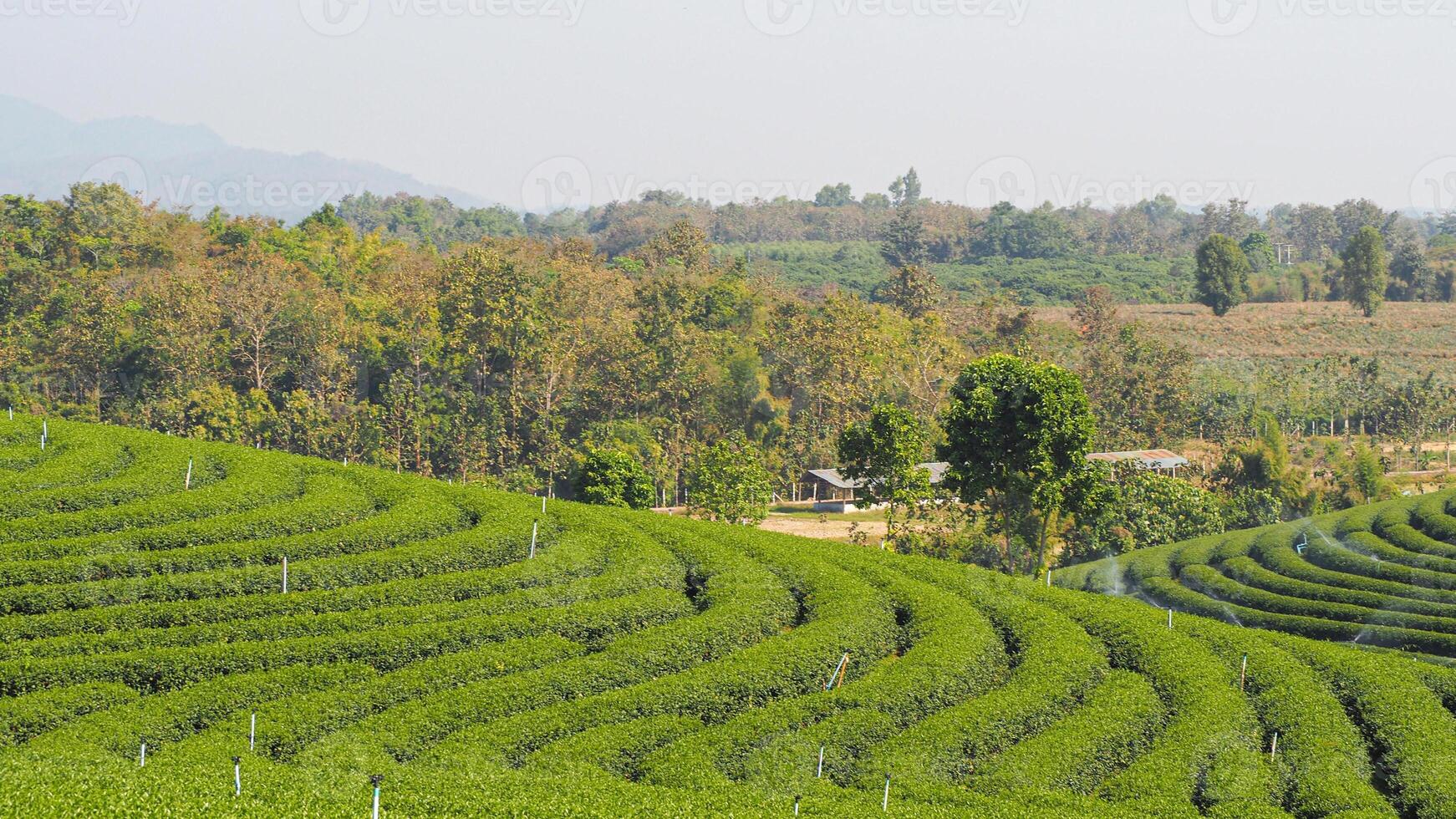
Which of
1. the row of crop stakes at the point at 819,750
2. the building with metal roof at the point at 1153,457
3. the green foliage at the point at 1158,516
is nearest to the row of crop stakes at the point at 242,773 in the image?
the row of crop stakes at the point at 819,750

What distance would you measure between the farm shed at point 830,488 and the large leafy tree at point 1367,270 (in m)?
54.5

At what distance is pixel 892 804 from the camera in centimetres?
1759

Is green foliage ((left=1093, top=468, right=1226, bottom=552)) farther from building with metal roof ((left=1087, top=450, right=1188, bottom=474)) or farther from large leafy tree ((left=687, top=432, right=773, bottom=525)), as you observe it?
large leafy tree ((left=687, top=432, right=773, bottom=525))

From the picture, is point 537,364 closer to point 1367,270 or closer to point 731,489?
point 731,489

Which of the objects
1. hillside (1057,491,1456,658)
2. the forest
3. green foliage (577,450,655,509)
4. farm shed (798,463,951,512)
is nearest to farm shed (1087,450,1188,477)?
the forest

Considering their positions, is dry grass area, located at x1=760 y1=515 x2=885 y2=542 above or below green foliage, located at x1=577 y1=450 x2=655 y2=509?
below

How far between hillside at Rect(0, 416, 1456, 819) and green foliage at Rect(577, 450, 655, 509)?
16.5m

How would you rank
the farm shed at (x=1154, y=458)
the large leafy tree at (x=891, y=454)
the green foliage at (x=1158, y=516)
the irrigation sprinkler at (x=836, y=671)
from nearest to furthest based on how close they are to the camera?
1. the irrigation sprinkler at (x=836, y=671)
2. the large leafy tree at (x=891, y=454)
3. the green foliage at (x=1158, y=516)
4. the farm shed at (x=1154, y=458)

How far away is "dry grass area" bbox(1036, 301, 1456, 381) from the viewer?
8888 cm

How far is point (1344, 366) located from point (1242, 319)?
1646cm

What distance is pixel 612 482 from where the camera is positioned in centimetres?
4644

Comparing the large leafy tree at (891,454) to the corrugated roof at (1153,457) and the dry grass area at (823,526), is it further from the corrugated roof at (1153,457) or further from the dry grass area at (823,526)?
the corrugated roof at (1153,457)

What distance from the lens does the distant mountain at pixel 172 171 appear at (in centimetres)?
10300

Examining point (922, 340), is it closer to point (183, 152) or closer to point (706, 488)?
point (706, 488)
